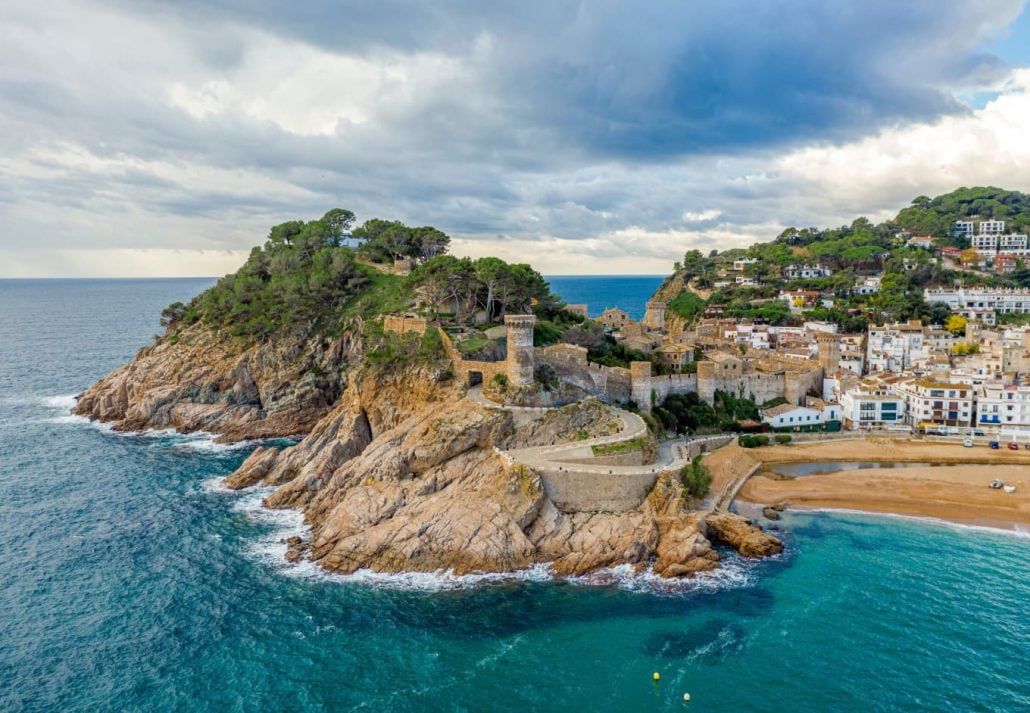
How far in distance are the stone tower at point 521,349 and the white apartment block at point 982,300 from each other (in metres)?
70.5

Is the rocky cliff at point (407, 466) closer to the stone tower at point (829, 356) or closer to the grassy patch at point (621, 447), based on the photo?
the grassy patch at point (621, 447)

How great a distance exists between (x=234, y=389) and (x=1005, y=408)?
65.4 metres

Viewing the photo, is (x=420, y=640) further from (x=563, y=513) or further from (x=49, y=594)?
(x=49, y=594)

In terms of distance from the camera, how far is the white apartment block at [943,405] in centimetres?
5259

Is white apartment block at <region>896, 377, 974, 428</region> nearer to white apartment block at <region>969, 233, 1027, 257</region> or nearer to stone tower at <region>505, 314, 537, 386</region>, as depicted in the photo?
stone tower at <region>505, 314, 537, 386</region>

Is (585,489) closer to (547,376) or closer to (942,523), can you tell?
(547,376)

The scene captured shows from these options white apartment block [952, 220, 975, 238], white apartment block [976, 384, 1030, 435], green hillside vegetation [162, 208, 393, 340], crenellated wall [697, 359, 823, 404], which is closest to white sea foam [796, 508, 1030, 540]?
crenellated wall [697, 359, 823, 404]

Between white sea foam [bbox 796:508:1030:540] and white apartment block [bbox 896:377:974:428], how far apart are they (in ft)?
56.1

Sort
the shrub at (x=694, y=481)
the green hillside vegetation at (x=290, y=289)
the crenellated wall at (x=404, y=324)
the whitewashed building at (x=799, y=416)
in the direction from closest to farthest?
the shrub at (x=694, y=481) → the crenellated wall at (x=404, y=324) → the whitewashed building at (x=799, y=416) → the green hillside vegetation at (x=290, y=289)

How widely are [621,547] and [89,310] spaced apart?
200 metres

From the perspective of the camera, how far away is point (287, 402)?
59000 millimetres

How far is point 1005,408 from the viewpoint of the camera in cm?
5125

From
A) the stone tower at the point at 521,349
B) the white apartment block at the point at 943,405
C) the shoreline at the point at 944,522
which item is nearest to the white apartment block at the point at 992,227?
the white apartment block at the point at 943,405

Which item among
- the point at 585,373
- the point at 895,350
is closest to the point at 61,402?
the point at 585,373
